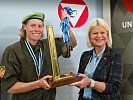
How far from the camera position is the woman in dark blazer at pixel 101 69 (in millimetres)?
1205

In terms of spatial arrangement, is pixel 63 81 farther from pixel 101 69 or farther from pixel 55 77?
pixel 101 69

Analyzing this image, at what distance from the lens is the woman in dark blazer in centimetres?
121

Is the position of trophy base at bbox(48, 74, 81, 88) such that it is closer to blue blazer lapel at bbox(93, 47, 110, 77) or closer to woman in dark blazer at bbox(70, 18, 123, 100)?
woman in dark blazer at bbox(70, 18, 123, 100)

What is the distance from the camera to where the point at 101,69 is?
1286 millimetres

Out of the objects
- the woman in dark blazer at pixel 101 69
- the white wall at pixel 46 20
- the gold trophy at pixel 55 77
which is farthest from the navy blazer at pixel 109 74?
the white wall at pixel 46 20

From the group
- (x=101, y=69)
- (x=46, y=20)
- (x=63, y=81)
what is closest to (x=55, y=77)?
(x=63, y=81)

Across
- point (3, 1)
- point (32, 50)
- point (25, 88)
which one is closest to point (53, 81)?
point (25, 88)

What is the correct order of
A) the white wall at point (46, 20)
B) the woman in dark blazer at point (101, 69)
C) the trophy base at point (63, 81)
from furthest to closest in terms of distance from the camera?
the white wall at point (46, 20), the woman in dark blazer at point (101, 69), the trophy base at point (63, 81)

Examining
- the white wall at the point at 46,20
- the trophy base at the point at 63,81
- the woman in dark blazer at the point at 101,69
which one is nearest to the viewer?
the trophy base at the point at 63,81

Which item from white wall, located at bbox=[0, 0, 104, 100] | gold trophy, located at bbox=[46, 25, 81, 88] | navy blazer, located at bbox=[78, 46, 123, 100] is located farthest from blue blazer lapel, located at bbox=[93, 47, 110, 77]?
white wall, located at bbox=[0, 0, 104, 100]

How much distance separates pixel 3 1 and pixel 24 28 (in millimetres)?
488

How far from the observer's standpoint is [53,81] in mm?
1060

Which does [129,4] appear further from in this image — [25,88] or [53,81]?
[25,88]

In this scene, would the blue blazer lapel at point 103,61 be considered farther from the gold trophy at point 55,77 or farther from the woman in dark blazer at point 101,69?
the gold trophy at point 55,77
